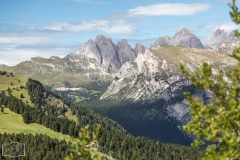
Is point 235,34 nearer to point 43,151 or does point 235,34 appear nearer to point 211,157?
point 211,157

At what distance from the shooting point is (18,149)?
17338cm

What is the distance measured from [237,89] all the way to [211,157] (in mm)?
6826

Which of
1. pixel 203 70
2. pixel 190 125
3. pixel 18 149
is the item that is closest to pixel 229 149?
pixel 190 125

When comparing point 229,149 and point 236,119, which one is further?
point 236,119

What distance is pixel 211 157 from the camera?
20.3 m

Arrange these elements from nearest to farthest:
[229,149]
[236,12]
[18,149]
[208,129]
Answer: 1. [229,149]
2. [208,129]
3. [236,12]
4. [18,149]

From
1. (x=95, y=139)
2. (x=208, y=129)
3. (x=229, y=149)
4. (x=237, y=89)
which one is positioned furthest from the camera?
(x=237, y=89)

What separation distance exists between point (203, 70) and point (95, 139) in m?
8.32

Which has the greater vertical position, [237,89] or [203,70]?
[203,70]

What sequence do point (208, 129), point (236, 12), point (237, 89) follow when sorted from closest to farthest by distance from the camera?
point (208, 129), point (237, 89), point (236, 12)

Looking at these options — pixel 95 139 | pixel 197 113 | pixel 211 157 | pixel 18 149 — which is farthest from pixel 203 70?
pixel 18 149

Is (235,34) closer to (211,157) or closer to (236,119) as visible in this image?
(236,119)

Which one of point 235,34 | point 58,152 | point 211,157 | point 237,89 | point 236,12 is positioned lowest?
point 58,152

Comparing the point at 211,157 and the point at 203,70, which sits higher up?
the point at 203,70
